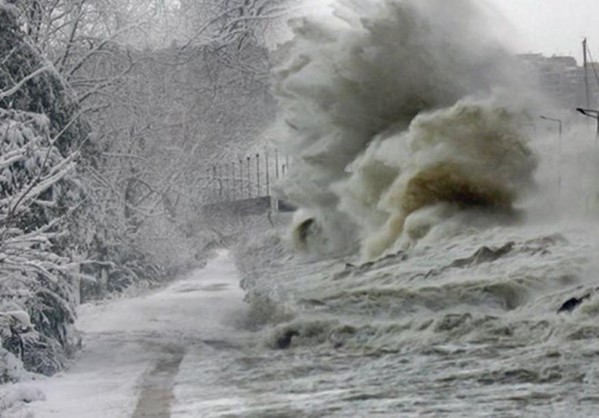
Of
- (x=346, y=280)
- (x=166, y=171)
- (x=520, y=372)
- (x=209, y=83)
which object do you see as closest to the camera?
(x=520, y=372)

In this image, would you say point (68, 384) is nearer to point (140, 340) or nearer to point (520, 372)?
point (140, 340)

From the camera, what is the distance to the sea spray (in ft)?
102

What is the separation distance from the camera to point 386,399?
14227 millimetres

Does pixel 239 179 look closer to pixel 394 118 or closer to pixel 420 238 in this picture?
pixel 394 118

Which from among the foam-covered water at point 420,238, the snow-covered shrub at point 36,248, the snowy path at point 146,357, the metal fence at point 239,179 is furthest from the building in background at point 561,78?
the snow-covered shrub at point 36,248

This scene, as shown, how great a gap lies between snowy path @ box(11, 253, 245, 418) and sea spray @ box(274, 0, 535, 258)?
4.93m

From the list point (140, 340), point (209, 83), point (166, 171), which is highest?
point (209, 83)

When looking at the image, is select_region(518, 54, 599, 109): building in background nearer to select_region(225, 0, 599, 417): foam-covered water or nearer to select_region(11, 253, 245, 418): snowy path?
select_region(225, 0, 599, 417): foam-covered water

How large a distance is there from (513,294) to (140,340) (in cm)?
637

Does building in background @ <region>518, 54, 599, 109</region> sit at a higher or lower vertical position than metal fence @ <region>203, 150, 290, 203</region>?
higher

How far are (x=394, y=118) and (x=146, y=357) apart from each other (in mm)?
17862

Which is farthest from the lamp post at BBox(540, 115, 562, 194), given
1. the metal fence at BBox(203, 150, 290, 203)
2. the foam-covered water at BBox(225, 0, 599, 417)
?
the metal fence at BBox(203, 150, 290, 203)

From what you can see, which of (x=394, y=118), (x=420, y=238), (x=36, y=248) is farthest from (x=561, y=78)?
(x=36, y=248)

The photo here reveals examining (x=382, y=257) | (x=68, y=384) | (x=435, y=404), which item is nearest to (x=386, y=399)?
(x=435, y=404)
